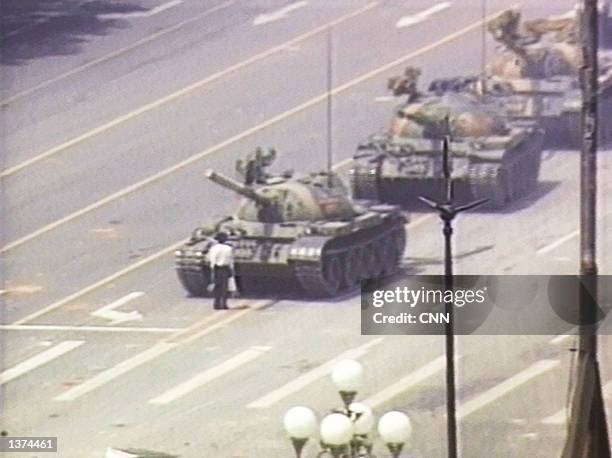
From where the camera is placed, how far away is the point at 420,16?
6270mm

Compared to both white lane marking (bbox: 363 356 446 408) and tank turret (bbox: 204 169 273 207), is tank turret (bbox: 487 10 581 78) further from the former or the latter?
white lane marking (bbox: 363 356 446 408)

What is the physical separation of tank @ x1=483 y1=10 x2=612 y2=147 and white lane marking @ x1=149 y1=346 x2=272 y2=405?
1.40 meters

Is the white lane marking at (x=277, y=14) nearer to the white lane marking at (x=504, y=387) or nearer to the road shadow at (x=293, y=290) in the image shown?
the road shadow at (x=293, y=290)

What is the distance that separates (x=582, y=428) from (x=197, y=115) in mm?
2021

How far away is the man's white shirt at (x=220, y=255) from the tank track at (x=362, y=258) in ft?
0.89

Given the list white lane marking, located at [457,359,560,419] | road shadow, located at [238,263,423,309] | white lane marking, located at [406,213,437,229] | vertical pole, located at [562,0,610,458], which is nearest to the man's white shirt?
road shadow, located at [238,263,423,309]

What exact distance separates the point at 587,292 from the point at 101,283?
194cm

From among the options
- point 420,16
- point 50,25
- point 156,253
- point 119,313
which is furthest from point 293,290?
point 50,25

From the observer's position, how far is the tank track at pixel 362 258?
6.27 metres

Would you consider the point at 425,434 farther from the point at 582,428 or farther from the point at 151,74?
the point at 151,74

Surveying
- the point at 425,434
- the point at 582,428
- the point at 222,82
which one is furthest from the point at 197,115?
the point at 582,428

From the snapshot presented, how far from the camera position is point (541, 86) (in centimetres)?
627

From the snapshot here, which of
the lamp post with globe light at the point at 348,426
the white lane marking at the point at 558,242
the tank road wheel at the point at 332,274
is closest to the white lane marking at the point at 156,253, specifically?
the tank road wheel at the point at 332,274

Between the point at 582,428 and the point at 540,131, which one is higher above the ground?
the point at 540,131
